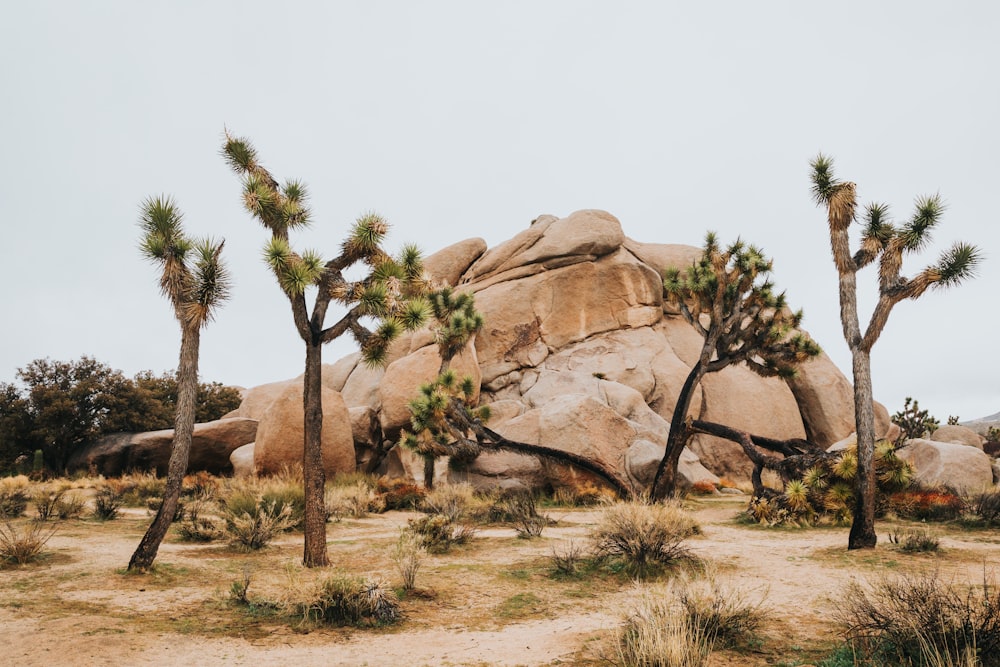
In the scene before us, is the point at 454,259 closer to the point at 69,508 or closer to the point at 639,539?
the point at 69,508

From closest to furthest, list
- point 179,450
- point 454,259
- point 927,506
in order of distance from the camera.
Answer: point 179,450
point 927,506
point 454,259

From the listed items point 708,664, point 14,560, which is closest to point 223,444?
point 14,560

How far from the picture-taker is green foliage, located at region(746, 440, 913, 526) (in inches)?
558

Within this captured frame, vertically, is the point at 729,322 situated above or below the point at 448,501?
above

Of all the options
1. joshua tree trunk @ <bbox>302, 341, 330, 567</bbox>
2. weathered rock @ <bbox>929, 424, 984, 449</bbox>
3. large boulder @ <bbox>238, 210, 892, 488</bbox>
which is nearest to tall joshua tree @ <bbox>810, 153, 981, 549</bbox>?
joshua tree trunk @ <bbox>302, 341, 330, 567</bbox>

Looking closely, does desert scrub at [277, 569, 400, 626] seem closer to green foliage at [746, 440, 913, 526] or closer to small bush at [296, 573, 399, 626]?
small bush at [296, 573, 399, 626]

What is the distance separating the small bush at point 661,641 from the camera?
4.56 metres

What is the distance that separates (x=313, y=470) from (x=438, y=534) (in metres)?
2.61

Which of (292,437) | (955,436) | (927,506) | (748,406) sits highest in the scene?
(748,406)

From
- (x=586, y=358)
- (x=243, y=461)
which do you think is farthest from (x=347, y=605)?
(x=586, y=358)

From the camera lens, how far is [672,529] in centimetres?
976

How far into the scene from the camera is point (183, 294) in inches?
380

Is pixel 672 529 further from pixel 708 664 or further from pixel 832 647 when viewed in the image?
pixel 708 664

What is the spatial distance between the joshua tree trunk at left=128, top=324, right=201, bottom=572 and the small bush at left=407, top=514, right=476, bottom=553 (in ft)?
12.9
